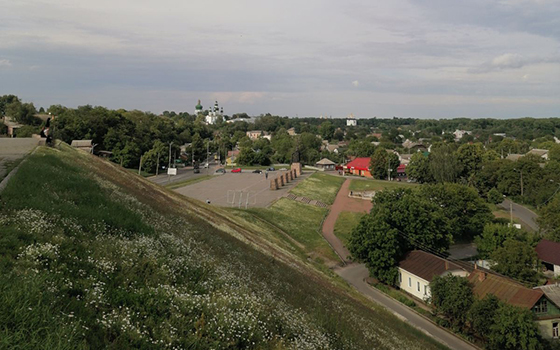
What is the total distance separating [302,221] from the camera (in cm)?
5116

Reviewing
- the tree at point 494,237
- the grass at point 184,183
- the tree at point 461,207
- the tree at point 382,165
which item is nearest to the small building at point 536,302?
the tree at point 494,237

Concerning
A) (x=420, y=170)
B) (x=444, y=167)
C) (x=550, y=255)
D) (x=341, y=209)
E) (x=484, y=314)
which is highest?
(x=444, y=167)

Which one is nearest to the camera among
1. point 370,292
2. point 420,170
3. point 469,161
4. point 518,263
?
point 370,292

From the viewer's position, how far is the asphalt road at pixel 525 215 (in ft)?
186

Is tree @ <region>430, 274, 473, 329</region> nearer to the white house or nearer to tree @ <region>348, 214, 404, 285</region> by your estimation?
the white house

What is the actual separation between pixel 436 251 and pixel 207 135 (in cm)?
13559

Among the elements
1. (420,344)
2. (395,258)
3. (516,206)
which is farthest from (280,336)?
(516,206)

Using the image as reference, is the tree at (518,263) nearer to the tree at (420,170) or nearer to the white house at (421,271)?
the white house at (421,271)

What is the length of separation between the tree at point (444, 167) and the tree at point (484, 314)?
176ft

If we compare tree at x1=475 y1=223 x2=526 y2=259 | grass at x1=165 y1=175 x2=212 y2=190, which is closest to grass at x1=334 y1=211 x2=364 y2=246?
tree at x1=475 y1=223 x2=526 y2=259

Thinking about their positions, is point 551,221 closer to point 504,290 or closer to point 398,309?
point 504,290

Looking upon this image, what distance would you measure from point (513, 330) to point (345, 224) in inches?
1205

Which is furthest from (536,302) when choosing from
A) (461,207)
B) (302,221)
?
(302,221)

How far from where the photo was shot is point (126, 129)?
8000 cm
